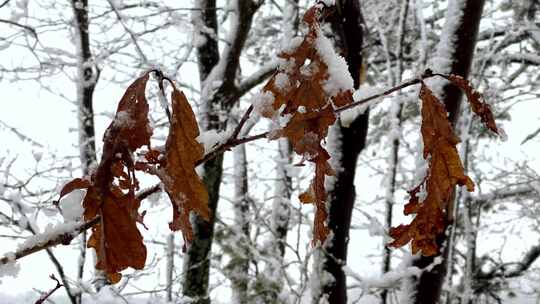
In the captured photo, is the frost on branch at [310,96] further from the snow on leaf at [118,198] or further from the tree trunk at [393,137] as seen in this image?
the tree trunk at [393,137]

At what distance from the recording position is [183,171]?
24.8 inches

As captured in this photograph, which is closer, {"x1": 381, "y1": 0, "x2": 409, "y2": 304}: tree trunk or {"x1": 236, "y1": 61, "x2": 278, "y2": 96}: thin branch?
{"x1": 236, "y1": 61, "x2": 278, "y2": 96}: thin branch

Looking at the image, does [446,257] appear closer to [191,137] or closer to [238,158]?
[191,137]

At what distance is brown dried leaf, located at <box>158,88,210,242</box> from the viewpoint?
0.62m

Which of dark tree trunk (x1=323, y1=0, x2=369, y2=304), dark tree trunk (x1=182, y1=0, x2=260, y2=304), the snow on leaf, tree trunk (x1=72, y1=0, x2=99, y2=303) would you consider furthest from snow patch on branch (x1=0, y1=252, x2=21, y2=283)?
tree trunk (x1=72, y1=0, x2=99, y2=303)

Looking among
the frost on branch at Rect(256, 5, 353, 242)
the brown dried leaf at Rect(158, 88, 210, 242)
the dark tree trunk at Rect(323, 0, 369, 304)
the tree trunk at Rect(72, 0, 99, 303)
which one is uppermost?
the tree trunk at Rect(72, 0, 99, 303)

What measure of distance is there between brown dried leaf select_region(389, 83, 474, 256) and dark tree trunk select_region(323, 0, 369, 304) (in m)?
1.49

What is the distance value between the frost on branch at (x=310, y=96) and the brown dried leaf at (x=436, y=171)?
0.11m

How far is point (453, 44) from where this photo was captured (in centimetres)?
206

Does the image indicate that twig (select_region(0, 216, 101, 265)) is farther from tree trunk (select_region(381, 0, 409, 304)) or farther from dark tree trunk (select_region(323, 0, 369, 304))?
tree trunk (select_region(381, 0, 409, 304))

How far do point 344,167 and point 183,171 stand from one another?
5.51 ft

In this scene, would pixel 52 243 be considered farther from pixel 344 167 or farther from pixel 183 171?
pixel 344 167

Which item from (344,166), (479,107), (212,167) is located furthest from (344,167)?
(212,167)

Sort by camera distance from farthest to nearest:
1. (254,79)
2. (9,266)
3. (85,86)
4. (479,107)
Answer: (85,86) < (254,79) < (9,266) < (479,107)
